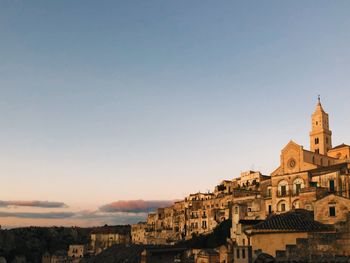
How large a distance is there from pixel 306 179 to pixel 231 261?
52.3m

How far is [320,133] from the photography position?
118750mm

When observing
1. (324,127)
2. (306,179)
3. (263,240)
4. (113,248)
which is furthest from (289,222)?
(324,127)

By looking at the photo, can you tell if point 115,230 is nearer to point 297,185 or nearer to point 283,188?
point 283,188

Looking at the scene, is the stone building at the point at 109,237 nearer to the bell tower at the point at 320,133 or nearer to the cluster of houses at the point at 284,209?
the cluster of houses at the point at 284,209

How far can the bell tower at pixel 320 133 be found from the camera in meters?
118

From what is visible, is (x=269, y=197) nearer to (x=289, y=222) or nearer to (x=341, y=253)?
(x=289, y=222)

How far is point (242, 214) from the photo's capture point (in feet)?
248

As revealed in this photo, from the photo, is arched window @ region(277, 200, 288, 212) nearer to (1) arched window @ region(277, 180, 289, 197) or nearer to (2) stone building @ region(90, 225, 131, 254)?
(1) arched window @ region(277, 180, 289, 197)

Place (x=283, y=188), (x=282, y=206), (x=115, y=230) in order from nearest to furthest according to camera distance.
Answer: (x=282, y=206), (x=283, y=188), (x=115, y=230)

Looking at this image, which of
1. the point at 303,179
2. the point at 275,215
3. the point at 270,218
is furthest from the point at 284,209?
the point at 270,218

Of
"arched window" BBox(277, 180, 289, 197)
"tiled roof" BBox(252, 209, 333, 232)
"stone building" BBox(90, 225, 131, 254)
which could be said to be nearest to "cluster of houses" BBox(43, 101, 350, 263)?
"tiled roof" BBox(252, 209, 333, 232)

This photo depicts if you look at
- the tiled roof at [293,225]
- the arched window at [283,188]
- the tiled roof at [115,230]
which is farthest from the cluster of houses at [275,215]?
the tiled roof at [115,230]

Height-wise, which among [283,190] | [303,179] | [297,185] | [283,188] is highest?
[303,179]

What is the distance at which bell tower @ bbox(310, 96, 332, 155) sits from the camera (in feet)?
388
